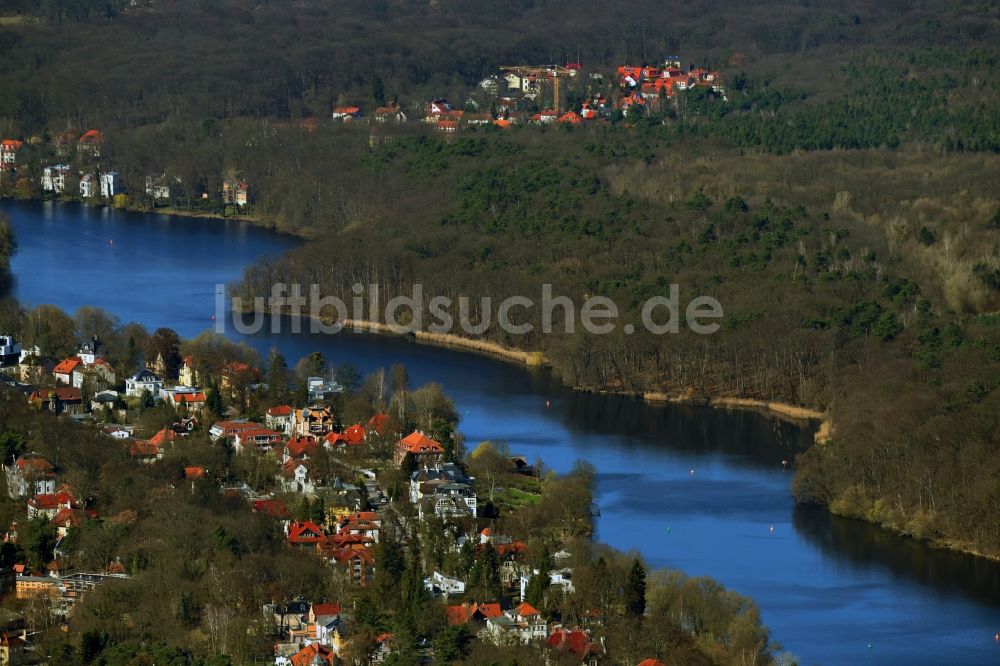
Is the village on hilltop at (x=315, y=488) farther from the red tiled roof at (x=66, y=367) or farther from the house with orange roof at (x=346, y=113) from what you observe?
the house with orange roof at (x=346, y=113)

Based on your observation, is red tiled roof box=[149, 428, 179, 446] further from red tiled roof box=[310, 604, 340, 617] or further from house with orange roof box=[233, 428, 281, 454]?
red tiled roof box=[310, 604, 340, 617]

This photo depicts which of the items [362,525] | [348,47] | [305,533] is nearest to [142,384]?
[362,525]

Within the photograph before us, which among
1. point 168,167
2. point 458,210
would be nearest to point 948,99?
point 458,210

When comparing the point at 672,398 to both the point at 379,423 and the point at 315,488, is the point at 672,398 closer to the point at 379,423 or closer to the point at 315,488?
the point at 379,423

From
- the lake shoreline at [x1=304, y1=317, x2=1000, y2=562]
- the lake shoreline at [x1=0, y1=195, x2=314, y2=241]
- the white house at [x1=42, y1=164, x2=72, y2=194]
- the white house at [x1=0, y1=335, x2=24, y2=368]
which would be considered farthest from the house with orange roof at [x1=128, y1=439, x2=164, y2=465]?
the white house at [x1=42, y1=164, x2=72, y2=194]

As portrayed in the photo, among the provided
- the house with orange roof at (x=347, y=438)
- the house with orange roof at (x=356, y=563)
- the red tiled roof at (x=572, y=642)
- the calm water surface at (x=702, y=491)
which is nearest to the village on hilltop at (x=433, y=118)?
the calm water surface at (x=702, y=491)

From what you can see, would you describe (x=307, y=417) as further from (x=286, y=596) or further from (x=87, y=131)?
(x=87, y=131)
